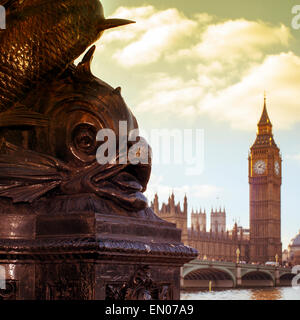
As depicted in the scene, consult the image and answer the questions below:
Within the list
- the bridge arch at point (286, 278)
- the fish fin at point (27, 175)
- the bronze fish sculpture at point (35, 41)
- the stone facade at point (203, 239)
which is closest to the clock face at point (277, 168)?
the stone facade at point (203, 239)

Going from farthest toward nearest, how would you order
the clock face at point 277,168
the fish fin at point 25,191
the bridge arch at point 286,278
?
the clock face at point 277,168 < the bridge arch at point 286,278 < the fish fin at point 25,191

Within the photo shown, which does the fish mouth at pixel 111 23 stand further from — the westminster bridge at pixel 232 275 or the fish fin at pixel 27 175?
the westminster bridge at pixel 232 275

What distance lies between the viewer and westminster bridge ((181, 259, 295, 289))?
32.0 metres

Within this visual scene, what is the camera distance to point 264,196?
187ft

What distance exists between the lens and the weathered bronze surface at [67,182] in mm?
2090

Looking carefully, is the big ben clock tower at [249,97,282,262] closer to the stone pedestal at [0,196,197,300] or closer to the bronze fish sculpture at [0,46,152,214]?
the bronze fish sculpture at [0,46,152,214]

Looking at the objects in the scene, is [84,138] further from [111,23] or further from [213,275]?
[213,275]

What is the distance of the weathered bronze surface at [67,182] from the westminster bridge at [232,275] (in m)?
26.5

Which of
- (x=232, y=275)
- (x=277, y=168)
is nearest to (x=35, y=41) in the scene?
(x=232, y=275)

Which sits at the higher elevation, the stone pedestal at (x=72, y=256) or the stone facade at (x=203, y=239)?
the stone facade at (x=203, y=239)

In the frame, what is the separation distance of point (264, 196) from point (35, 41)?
2187 inches
